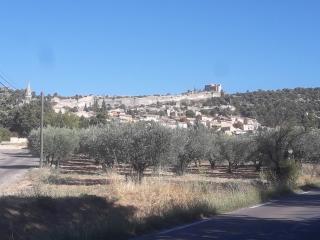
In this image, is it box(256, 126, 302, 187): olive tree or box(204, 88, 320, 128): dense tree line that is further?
box(204, 88, 320, 128): dense tree line

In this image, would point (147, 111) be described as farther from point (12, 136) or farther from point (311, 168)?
point (311, 168)

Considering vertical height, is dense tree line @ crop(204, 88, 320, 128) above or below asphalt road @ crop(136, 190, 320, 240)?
above

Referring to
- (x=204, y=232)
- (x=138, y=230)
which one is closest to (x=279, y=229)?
(x=204, y=232)

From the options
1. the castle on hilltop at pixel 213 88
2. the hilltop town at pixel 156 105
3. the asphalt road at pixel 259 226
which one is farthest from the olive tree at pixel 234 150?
the castle on hilltop at pixel 213 88

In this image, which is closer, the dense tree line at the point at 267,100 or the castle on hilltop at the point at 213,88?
the dense tree line at the point at 267,100

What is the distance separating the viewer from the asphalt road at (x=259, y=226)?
1266 cm

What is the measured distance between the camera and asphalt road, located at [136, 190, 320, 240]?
12.7 m

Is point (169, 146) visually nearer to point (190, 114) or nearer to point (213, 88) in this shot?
point (190, 114)

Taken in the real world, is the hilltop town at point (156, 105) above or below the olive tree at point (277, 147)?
above

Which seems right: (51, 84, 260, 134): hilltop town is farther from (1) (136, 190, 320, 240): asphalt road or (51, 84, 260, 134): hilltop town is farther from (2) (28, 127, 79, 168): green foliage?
(1) (136, 190, 320, 240): asphalt road

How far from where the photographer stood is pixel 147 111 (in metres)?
140

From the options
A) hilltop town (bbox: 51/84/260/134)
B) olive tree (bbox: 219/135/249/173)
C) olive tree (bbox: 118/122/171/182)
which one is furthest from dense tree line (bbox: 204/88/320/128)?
olive tree (bbox: 118/122/171/182)

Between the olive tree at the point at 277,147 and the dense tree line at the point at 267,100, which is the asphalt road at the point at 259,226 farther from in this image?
the dense tree line at the point at 267,100

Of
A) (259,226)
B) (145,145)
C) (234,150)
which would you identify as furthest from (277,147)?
(259,226)
